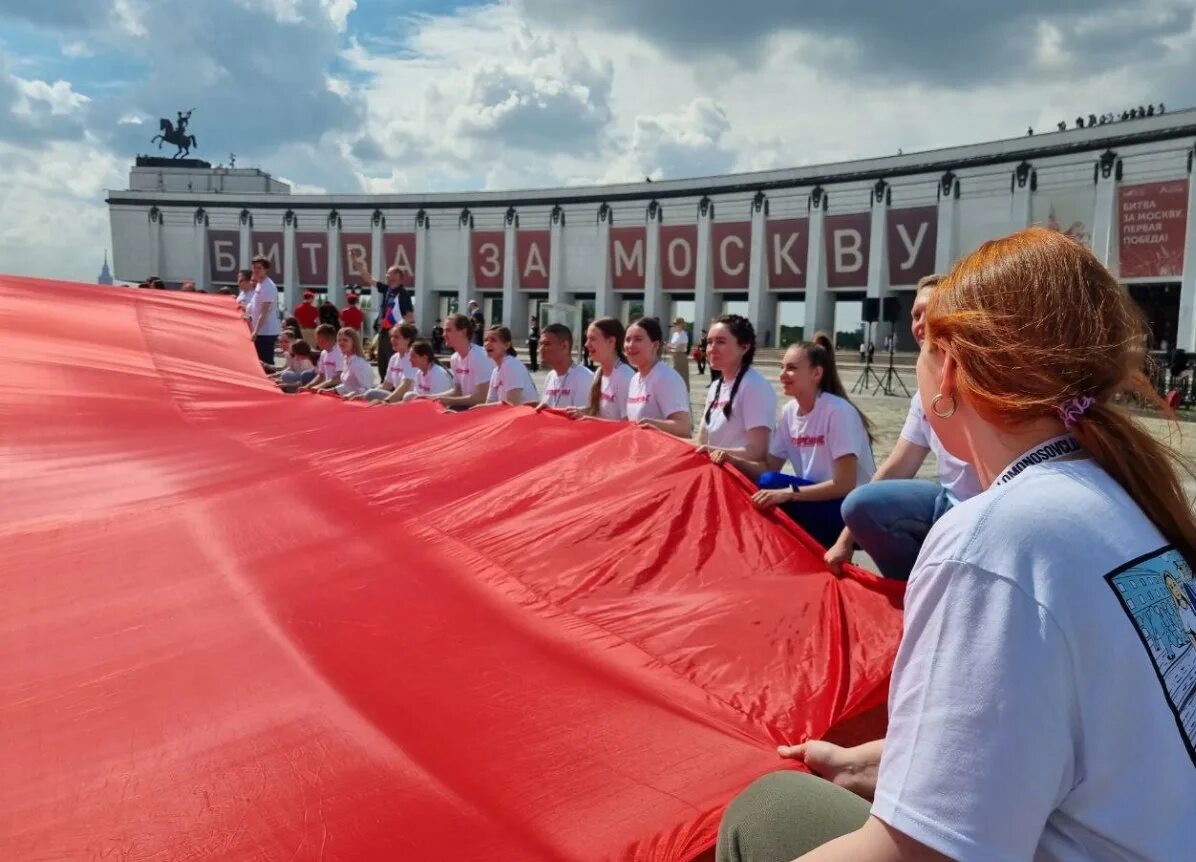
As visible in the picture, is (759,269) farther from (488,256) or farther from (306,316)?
(306,316)

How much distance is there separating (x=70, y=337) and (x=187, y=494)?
3487mm

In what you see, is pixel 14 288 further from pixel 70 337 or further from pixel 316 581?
pixel 316 581

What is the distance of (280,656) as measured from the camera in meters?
2.58

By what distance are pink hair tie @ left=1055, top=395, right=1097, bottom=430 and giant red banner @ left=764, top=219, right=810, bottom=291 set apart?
36.6 meters

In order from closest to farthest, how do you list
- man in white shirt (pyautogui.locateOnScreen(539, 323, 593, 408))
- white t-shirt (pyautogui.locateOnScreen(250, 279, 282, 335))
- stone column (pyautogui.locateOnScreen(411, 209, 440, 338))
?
1. man in white shirt (pyautogui.locateOnScreen(539, 323, 593, 408))
2. white t-shirt (pyautogui.locateOnScreen(250, 279, 282, 335))
3. stone column (pyautogui.locateOnScreen(411, 209, 440, 338))

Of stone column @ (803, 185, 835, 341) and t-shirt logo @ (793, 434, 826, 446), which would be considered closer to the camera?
t-shirt logo @ (793, 434, 826, 446)

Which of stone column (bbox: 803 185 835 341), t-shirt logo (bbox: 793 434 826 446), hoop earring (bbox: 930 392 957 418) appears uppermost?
stone column (bbox: 803 185 835 341)

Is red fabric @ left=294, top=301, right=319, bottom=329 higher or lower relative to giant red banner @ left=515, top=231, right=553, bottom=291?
lower

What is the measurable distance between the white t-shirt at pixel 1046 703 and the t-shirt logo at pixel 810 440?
11.0ft

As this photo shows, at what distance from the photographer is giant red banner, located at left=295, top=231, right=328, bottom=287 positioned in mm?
48406

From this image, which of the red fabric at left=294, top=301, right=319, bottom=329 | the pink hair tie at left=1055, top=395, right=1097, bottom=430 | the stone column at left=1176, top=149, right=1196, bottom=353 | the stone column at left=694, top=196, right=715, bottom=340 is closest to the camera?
the pink hair tie at left=1055, top=395, right=1097, bottom=430

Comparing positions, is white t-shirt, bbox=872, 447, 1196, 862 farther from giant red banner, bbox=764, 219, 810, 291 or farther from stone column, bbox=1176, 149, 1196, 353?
giant red banner, bbox=764, 219, 810, 291

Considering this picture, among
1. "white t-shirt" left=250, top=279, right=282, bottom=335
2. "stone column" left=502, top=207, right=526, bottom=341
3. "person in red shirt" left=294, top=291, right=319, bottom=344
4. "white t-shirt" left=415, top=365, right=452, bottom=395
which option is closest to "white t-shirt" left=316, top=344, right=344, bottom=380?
"white t-shirt" left=250, top=279, right=282, bottom=335

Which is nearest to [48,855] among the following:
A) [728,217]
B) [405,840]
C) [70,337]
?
[405,840]
